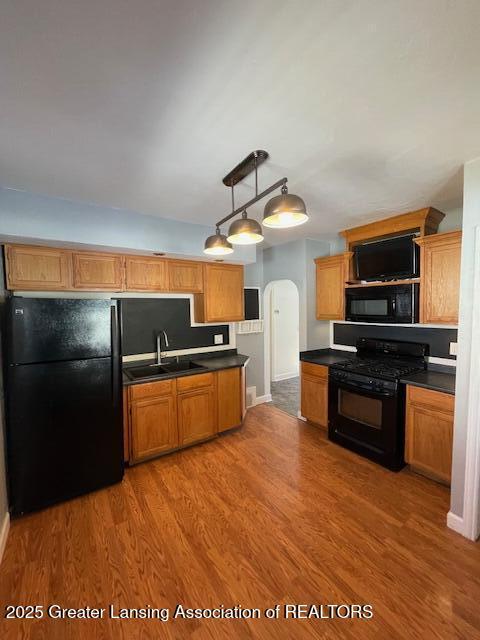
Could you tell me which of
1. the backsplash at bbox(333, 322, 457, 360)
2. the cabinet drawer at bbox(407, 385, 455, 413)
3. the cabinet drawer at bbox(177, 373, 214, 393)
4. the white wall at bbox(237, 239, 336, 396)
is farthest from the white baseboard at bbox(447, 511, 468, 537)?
the cabinet drawer at bbox(177, 373, 214, 393)

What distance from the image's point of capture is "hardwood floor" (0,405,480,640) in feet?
4.43

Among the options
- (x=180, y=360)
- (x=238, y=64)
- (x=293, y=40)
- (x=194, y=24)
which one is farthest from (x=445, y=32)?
(x=180, y=360)

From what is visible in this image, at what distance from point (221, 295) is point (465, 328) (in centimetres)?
242

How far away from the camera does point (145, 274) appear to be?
9.50ft

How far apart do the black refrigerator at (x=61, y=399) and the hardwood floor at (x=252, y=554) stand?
0.22 m

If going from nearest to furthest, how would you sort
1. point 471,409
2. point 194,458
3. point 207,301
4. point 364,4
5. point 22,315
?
point 364,4 < point 471,409 < point 22,315 < point 194,458 < point 207,301

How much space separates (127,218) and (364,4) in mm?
2297

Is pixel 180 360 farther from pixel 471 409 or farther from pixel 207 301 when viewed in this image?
pixel 471 409

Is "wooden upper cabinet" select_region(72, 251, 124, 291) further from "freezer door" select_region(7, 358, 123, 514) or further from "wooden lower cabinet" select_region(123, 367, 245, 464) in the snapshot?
"wooden lower cabinet" select_region(123, 367, 245, 464)

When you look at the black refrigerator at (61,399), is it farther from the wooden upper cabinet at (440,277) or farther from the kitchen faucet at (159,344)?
the wooden upper cabinet at (440,277)

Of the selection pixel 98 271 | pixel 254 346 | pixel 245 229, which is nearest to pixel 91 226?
pixel 98 271

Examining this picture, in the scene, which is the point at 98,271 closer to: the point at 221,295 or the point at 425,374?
the point at 221,295

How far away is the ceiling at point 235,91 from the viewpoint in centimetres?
87

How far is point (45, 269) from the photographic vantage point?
235 cm
